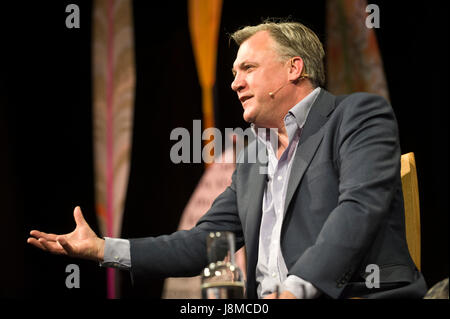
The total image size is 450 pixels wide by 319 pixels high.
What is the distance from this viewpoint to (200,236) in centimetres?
186

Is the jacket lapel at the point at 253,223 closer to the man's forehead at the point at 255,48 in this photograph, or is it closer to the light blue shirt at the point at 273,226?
the light blue shirt at the point at 273,226

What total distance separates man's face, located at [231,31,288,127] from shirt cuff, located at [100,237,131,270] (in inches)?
23.0

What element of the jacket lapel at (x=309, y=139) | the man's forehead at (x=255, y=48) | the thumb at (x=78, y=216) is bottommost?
the thumb at (x=78, y=216)

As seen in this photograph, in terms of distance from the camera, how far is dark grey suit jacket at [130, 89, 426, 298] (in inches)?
51.3

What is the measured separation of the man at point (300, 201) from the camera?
132 cm

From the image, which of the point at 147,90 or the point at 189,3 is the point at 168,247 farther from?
the point at 189,3

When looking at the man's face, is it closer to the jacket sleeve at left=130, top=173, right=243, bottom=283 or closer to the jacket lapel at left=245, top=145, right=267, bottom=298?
the jacket lapel at left=245, top=145, right=267, bottom=298

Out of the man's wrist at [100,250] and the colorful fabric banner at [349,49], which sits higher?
the colorful fabric banner at [349,49]

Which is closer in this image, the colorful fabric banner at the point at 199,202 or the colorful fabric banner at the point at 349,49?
the colorful fabric banner at the point at 349,49

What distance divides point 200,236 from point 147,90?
69.8 inches
